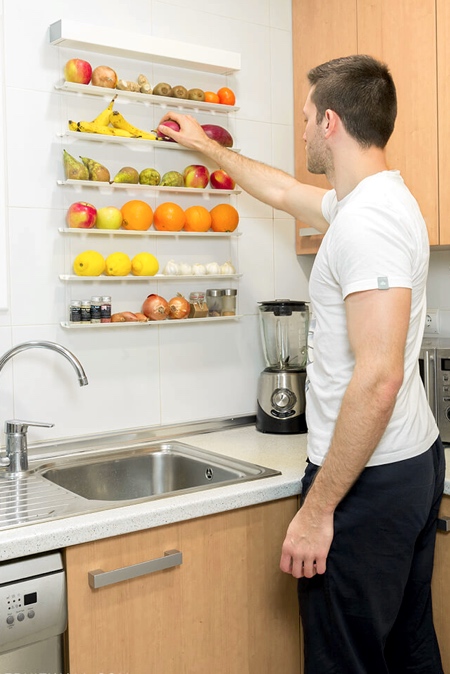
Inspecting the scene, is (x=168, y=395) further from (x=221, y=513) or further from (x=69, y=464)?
(x=221, y=513)

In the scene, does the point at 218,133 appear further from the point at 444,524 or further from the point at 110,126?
the point at 444,524

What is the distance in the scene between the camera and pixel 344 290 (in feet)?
4.78

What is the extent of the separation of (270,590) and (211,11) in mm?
1758

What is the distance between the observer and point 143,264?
7.19 feet

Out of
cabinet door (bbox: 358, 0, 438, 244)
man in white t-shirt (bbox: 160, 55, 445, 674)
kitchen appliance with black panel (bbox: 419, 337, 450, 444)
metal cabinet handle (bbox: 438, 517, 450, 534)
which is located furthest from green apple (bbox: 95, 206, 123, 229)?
metal cabinet handle (bbox: 438, 517, 450, 534)

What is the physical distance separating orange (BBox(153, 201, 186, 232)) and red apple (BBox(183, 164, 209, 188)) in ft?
0.31

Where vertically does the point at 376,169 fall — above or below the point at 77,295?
above

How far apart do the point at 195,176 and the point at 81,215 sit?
0.41 m

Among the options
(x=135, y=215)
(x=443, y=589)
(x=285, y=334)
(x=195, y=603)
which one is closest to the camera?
(x=195, y=603)

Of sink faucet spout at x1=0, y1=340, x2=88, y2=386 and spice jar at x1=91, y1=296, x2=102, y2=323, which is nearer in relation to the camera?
sink faucet spout at x1=0, y1=340, x2=88, y2=386

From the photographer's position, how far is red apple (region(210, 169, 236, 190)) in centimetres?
235

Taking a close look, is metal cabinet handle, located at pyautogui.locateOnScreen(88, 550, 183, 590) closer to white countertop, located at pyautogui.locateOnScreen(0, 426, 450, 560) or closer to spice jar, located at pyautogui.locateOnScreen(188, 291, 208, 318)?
white countertop, located at pyautogui.locateOnScreen(0, 426, 450, 560)

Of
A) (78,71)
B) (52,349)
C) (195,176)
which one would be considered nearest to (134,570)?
(52,349)

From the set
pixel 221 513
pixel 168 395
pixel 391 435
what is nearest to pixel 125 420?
pixel 168 395
